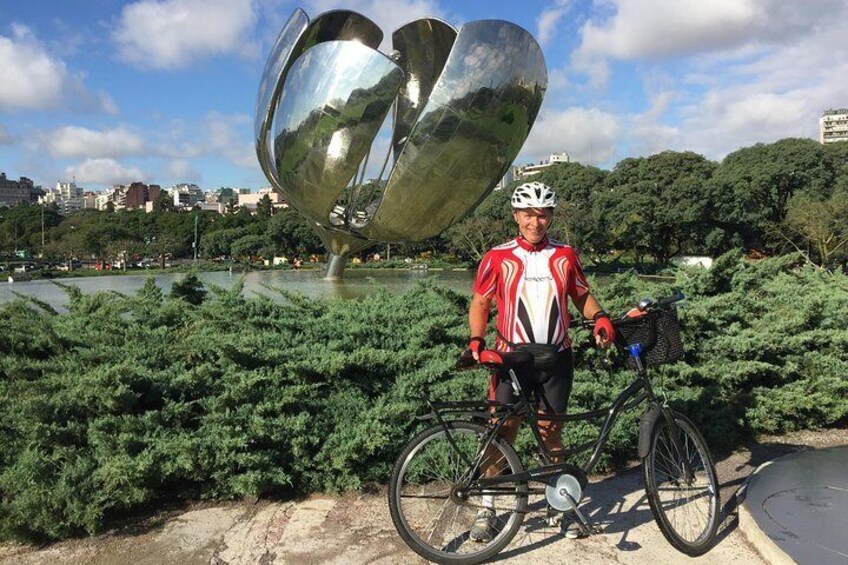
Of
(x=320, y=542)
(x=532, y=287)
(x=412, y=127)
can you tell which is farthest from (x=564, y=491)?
(x=412, y=127)

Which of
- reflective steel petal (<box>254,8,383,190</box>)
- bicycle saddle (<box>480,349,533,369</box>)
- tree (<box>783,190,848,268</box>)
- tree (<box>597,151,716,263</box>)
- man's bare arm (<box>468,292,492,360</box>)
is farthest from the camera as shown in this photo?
tree (<box>597,151,716,263</box>)

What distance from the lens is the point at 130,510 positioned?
357 centimetres

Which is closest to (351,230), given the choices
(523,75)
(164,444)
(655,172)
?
(523,75)

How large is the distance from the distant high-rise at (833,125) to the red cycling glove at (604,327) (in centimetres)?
18819

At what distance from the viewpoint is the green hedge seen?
344 cm

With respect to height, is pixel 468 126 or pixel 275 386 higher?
pixel 468 126

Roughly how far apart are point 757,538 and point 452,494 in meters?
1.55

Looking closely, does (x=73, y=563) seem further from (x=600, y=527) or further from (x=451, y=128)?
(x=451, y=128)

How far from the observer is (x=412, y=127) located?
29.9 feet

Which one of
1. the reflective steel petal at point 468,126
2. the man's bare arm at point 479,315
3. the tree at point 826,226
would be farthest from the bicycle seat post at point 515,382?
the tree at point 826,226

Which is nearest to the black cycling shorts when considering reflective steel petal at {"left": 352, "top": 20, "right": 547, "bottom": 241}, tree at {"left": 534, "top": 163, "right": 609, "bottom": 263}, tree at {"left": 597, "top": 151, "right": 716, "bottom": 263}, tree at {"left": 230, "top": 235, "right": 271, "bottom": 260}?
reflective steel petal at {"left": 352, "top": 20, "right": 547, "bottom": 241}

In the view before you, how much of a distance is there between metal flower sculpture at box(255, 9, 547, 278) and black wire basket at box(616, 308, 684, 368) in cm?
607

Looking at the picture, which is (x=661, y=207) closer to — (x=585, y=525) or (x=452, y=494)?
(x=585, y=525)

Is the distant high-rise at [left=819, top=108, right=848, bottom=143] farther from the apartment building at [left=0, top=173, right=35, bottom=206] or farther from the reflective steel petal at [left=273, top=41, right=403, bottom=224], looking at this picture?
the apartment building at [left=0, top=173, right=35, bottom=206]
